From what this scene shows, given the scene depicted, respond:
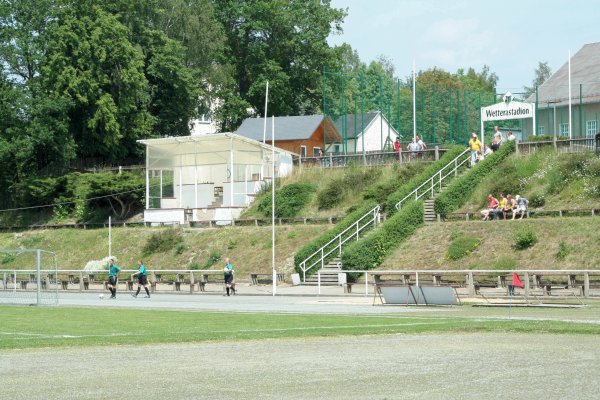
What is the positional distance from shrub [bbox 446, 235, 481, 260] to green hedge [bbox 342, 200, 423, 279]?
367cm

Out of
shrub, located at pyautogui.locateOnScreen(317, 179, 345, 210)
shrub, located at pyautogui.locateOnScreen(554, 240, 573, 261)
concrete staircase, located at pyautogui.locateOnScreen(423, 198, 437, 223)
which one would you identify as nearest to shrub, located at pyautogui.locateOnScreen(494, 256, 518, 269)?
shrub, located at pyautogui.locateOnScreen(554, 240, 573, 261)

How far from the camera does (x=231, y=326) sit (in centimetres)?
2527

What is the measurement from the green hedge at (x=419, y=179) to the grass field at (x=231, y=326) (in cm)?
2595

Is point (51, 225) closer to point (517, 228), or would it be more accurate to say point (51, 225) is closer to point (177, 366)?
point (517, 228)

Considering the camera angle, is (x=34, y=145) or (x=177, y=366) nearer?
(x=177, y=366)

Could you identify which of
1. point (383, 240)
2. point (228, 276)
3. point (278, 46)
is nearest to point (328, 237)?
point (383, 240)

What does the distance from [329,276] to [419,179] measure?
423 inches

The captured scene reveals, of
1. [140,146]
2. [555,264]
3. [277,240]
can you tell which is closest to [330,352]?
[555,264]

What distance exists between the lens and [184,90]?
85.1 meters

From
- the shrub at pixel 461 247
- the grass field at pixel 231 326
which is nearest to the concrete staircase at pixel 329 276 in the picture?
the shrub at pixel 461 247

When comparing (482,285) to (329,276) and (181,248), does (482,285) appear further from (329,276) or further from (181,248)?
(181,248)

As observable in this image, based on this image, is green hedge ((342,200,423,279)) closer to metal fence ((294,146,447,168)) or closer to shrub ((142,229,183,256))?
metal fence ((294,146,447,168))

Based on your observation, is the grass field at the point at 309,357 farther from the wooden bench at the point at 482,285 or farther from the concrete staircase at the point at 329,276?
the concrete staircase at the point at 329,276

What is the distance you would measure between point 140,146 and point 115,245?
1807cm
